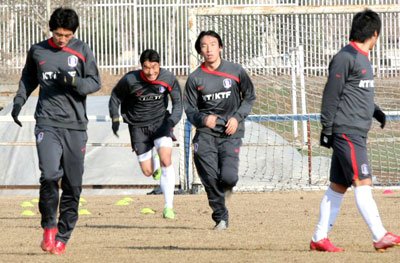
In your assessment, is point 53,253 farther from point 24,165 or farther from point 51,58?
point 24,165

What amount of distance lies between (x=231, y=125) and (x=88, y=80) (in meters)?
2.02

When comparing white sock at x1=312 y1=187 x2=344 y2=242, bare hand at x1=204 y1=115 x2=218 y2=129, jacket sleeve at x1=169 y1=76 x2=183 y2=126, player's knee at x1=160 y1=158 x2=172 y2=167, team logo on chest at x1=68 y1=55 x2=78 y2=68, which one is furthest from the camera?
player's knee at x1=160 y1=158 x2=172 y2=167

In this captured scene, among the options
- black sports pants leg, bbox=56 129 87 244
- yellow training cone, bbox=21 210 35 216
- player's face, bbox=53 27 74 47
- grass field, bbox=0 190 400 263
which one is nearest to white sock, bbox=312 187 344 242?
grass field, bbox=0 190 400 263

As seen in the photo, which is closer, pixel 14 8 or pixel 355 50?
pixel 355 50

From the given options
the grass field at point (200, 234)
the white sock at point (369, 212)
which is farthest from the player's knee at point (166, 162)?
the white sock at point (369, 212)

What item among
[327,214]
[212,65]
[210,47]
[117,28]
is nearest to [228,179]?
[212,65]

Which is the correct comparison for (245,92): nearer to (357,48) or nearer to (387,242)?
(357,48)

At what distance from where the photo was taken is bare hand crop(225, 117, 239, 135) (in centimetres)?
880

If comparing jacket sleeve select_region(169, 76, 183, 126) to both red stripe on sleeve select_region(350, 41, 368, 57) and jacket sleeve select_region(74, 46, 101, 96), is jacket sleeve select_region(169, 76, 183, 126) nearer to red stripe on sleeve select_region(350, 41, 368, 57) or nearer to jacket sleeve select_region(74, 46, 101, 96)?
jacket sleeve select_region(74, 46, 101, 96)

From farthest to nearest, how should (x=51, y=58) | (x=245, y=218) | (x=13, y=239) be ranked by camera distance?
(x=245, y=218) → (x=13, y=239) → (x=51, y=58)

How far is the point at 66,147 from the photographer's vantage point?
7.27 metres

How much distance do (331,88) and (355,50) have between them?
357 millimetres

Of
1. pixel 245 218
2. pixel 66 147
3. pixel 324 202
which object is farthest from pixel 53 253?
pixel 245 218

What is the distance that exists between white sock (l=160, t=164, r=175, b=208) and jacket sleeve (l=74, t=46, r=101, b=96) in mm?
3836
